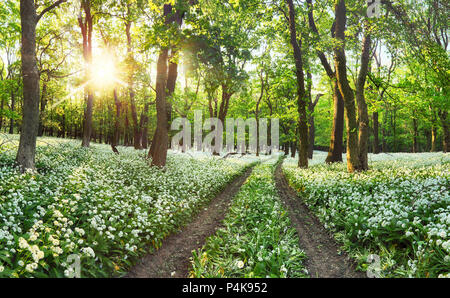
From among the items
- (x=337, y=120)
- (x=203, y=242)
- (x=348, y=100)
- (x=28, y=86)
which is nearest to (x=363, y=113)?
(x=348, y=100)

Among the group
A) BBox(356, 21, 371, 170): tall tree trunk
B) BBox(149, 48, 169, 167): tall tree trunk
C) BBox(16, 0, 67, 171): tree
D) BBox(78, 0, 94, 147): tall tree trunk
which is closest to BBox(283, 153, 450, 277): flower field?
BBox(356, 21, 371, 170): tall tree trunk

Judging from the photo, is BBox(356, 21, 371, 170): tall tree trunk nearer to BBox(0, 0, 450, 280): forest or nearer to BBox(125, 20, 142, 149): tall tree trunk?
BBox(0, 0, 450, 280): forest

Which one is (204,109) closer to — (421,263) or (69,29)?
(69,29)

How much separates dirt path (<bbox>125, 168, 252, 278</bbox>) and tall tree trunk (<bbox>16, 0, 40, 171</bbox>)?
626 centimetres

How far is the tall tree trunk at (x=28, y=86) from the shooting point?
27.7ft

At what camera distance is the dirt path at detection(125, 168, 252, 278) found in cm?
473

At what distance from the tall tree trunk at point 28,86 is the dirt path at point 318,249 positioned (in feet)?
30.6

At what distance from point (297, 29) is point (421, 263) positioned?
1554 cm

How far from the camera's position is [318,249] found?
5637mm

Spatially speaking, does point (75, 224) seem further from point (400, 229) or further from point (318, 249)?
point (400, 229)

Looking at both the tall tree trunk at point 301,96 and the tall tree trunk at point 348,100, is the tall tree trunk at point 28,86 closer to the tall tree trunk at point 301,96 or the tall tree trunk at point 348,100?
the tall tree trunk at point 301,96

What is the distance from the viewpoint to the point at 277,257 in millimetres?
4703

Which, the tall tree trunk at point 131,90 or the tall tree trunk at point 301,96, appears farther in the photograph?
the tall tree trunk at point 301,96

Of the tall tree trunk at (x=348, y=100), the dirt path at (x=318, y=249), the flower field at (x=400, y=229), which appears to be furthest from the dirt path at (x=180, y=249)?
the tall tree trunk at (x=348, y=100)
